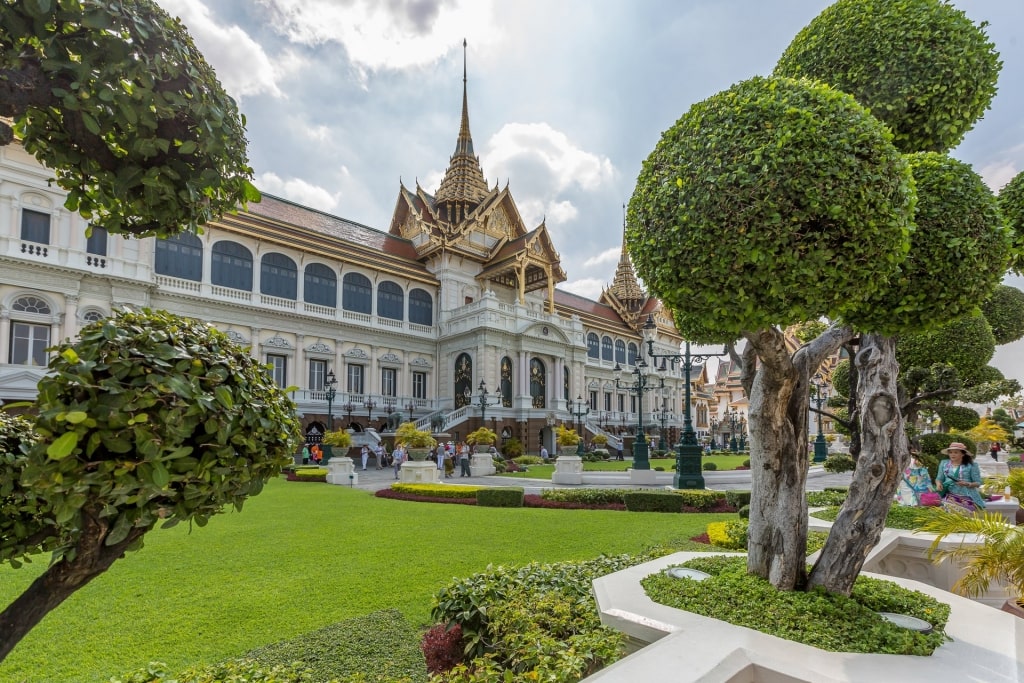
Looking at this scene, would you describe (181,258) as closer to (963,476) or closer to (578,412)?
(578,412)

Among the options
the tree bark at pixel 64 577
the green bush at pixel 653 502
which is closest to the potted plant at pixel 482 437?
the green bush at pixel 653 502

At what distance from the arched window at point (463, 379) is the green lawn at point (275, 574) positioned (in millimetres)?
21098

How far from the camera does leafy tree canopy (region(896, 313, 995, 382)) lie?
1023 centimetres

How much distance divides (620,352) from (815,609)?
48276 millimetres

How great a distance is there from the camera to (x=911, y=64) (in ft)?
15.9

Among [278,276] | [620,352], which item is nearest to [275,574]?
[278,276]

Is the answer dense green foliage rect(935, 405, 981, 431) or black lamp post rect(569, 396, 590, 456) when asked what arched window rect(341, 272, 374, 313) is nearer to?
black lamp post rect(569, 396, 590, 456)

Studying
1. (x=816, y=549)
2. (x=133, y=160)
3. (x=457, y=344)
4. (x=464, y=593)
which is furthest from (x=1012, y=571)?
(x=457, y=344)

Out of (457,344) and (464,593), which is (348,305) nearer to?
(457,344)

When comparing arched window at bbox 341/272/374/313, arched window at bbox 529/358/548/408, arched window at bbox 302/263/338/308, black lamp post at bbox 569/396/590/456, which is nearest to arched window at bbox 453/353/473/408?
arched window at bbox 529/358/548/408

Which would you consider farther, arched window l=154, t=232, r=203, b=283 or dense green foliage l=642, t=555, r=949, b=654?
arched window l=154, t=232, r=203, b=283

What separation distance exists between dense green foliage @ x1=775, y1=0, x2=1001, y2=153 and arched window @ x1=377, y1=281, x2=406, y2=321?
29845 mm

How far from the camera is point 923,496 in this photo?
9.30 m

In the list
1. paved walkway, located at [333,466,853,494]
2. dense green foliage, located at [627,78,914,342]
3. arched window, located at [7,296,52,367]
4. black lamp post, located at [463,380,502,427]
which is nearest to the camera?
dense green foliage, located at [627,78,914,342]
